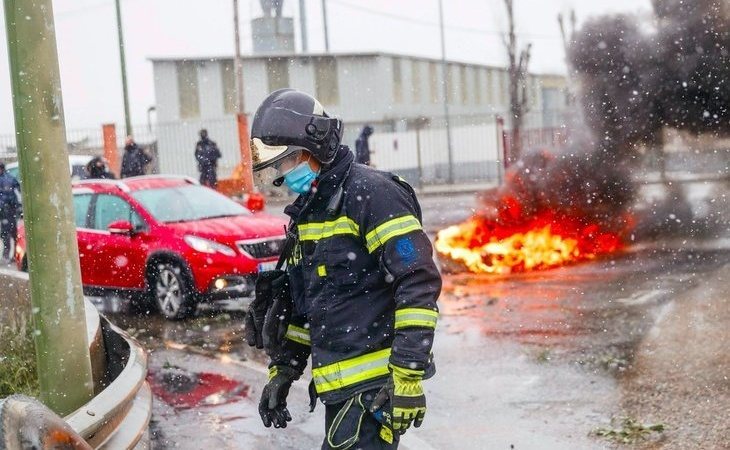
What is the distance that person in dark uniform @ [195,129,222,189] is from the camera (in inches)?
868

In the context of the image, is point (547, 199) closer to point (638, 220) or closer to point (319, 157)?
point (638, 220)

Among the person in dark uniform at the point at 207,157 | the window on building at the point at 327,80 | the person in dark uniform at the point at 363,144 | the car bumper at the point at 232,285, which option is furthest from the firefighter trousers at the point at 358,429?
the window on building at the point at 327,80

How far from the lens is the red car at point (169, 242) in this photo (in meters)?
10.0

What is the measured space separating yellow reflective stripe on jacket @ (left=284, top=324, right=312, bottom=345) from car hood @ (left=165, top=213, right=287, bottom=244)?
21.2 ft

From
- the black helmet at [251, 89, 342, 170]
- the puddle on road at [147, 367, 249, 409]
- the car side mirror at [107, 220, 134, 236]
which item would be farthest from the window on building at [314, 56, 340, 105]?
the black helmet at [251, 89, 342, 170]

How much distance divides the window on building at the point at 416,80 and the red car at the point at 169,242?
3387 cm

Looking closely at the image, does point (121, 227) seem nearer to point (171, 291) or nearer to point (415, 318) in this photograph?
point (171, 291)

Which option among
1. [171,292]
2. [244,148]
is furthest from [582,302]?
[244,148]

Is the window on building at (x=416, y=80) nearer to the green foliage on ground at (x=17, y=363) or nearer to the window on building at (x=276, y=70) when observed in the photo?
the window on building at (x=276, y=70)

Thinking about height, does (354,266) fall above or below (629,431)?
above

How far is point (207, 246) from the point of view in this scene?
1012cm

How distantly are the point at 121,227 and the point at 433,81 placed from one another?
37857mm

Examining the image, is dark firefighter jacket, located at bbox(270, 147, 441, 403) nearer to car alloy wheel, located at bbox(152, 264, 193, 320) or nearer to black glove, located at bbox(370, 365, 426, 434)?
black glove, located at bbox(370, 365, 426, 434)

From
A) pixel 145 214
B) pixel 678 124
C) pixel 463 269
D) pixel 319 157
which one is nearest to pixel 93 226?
pixel 145 214
